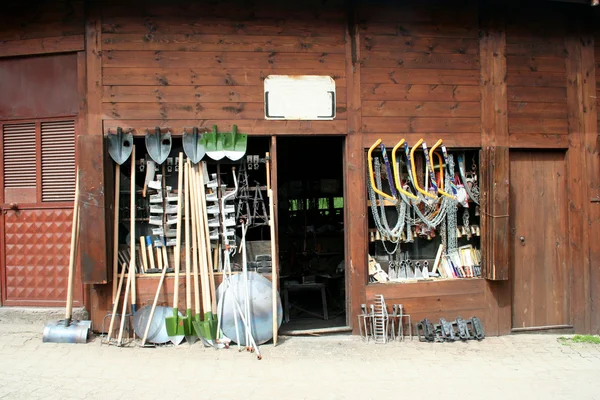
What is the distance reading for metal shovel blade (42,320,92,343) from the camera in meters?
5.33

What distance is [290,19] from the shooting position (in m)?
5.85

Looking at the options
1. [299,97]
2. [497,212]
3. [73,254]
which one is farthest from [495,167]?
[73,254]

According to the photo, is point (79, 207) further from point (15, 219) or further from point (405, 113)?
point (405, 113)

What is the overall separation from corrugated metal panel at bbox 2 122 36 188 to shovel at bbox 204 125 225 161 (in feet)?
7.17

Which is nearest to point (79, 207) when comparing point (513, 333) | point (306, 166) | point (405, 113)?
point (405, 113)

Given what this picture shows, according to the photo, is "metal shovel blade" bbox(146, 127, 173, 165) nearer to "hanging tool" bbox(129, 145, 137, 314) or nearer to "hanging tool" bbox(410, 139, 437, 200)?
"hanging tool" bbox(129, 145, 137, 314)

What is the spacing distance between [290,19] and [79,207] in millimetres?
3314

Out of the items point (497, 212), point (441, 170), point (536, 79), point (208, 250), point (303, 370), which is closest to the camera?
point (303, 370)

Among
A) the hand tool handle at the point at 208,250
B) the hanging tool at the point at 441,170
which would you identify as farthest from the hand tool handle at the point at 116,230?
the hanging tool at the point at 441,170

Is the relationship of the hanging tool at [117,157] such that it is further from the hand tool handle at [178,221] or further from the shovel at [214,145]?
the shovel at [214,145]

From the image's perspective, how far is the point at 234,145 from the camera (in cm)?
568

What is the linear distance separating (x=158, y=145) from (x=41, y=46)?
1.84m

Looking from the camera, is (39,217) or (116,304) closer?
(116,304)

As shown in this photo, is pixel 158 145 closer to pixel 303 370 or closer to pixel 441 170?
pixel 303 370
